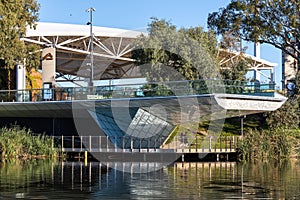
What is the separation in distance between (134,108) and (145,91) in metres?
3.36

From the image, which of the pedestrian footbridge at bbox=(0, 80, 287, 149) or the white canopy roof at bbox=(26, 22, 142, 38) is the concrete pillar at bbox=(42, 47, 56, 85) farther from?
the white canopy roof at bbox=(26, 22, 142, 38)

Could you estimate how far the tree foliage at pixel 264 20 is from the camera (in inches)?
1678

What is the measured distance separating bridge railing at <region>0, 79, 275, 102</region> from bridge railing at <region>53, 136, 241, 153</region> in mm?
2929

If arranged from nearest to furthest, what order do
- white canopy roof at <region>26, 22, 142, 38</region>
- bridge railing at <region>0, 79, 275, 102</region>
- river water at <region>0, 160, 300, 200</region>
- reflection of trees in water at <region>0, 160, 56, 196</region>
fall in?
river water at <region>0, 160, 300, 200</region> < reflection of trees in water at <region>0, 160, 56, 196</region> < bridge railing at <region>0, 79, 275, 102</region> < white canopy roof at <region>26, 22, 142, 38</region>

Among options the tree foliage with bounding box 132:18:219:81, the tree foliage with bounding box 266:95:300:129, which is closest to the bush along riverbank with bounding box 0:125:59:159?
the tree foliage with bounding box 132:18:219:81

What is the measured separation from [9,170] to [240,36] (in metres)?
23.7

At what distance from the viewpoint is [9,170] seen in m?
28.8

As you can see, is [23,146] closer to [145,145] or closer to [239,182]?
[145,145]

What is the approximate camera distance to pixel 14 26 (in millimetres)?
37531

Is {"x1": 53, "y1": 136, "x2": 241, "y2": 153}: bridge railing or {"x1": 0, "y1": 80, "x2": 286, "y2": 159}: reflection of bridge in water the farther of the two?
{"x1": 53, "y1": 136, "x2": 241, "y2": 153}: bridge railing

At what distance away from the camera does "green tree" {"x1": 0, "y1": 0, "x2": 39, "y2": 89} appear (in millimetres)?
36659

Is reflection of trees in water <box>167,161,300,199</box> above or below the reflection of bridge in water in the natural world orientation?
below

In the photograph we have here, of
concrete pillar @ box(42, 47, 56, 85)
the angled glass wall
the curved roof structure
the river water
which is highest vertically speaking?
the curved roof structure

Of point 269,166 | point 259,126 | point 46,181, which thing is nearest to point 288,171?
point 269,166
